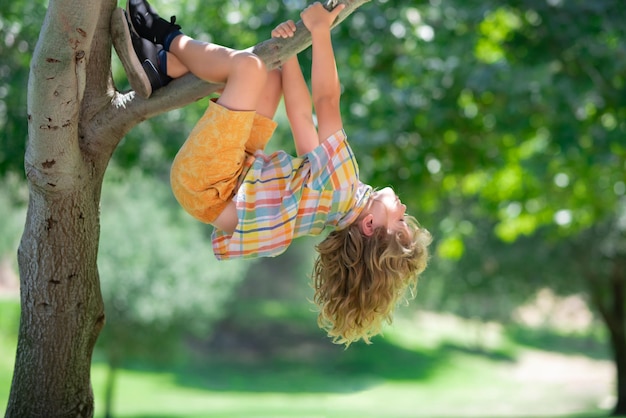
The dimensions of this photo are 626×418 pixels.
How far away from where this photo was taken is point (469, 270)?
60.3 ft

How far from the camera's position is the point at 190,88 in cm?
338

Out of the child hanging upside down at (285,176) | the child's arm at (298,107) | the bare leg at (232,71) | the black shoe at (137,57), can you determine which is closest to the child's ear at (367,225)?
the child hanging upside down at (285,176)

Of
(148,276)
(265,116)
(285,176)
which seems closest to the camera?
(285,176)

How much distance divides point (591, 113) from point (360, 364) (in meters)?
26.1

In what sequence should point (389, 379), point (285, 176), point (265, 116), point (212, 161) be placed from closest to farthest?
point (212, 161) < point (285, 176) < point (265, 116) < point (389, 379)

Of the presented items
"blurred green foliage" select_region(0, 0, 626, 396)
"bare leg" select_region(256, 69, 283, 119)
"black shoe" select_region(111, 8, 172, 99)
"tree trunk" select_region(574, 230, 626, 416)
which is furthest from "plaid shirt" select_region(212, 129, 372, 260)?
"tree trunk" select_region(574, 230, 626, 416)

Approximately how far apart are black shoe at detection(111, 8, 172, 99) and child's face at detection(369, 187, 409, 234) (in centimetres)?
101

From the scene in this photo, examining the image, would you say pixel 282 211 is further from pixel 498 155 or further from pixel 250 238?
pixel 498 155

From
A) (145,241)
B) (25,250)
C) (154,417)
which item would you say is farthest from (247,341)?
(25,250)

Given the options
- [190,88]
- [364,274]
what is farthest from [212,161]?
[364,274]

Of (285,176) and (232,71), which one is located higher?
(232,71)

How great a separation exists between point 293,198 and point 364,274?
0.46m

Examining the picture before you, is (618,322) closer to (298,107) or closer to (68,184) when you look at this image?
(298,107)

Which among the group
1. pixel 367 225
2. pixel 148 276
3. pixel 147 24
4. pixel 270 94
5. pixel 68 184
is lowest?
pixel 367 225
